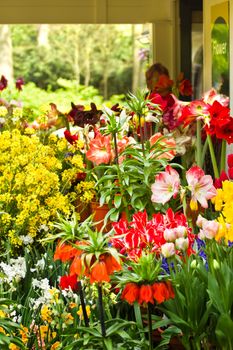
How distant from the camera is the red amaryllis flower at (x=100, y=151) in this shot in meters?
4.91

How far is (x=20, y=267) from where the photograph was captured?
430cm

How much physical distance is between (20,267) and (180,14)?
587 centimetres

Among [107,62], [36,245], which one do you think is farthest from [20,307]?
[107,62]

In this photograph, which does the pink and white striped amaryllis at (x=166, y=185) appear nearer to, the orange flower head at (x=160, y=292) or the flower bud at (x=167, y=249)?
the flower bud at (x=167, y=249)

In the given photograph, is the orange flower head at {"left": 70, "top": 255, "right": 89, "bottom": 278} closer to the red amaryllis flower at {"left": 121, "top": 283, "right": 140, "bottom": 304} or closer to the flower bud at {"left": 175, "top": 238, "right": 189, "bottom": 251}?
the red amaryllis flower at {"left": 121, "top": 283, "right": 140, "bottom": 304}

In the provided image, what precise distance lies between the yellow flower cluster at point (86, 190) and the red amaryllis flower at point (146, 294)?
84.3 inches

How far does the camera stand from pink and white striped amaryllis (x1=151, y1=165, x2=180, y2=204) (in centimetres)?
409

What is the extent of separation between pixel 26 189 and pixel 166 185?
109 centimetres

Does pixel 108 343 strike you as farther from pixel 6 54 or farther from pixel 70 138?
pixel 6 54

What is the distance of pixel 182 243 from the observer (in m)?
3.29

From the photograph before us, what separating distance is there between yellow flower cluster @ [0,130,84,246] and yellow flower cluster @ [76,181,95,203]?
78 mm

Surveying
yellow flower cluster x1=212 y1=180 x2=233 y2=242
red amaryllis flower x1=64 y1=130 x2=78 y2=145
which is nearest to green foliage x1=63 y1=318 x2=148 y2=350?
yellow flower cluster x1=212 y1=180 x2=233 y2=242

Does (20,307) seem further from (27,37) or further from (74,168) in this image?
(27,37)

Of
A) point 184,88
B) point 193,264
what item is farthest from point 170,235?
point 184,88
